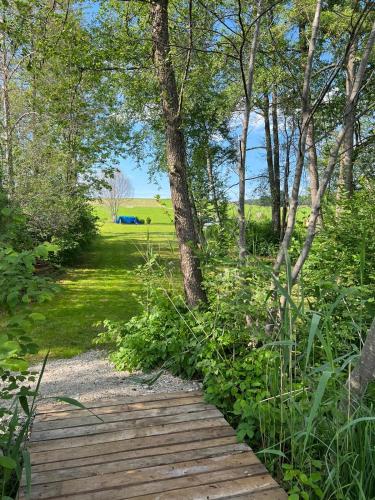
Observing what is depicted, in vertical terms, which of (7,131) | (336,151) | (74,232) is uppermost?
(7,131)

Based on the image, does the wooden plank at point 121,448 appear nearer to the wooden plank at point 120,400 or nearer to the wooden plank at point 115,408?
the wooden plank at point 115,408

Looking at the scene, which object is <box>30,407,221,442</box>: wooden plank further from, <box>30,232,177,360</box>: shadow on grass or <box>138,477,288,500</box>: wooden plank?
<box>30,232,177,360</box>: shadow on grass

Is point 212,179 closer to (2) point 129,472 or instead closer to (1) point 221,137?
(1) point 221,137

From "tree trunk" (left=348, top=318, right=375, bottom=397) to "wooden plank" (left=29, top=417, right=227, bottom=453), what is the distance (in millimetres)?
893

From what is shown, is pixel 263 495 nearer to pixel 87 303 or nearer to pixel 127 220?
pixel 87 303

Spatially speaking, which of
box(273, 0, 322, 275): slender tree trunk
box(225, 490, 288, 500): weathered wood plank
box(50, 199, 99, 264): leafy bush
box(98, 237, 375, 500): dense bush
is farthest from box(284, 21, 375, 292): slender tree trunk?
box(50, 199, 99, 264): leafy bush

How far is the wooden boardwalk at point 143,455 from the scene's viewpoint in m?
1.83

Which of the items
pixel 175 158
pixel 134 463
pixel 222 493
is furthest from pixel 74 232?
pixel 222 493

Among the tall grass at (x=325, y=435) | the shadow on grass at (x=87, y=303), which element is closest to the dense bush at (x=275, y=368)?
the tall grass at (x=325, y=435)

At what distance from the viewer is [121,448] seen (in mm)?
2170

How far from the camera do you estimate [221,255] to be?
3393 mm

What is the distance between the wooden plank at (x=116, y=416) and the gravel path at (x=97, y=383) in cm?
40

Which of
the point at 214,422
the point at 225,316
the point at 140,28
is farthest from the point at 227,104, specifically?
the point at 214,422

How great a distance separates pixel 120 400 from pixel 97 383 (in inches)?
25.1
